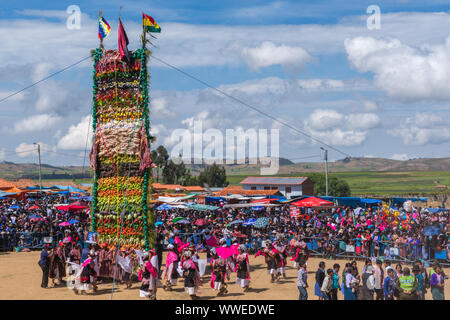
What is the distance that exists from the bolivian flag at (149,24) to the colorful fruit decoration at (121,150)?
0.90 m

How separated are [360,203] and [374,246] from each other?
73.1 feet

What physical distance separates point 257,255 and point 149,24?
34.1 feet

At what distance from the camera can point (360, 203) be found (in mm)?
45406

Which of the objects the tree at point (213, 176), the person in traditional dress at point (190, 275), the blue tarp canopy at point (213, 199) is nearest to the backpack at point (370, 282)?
the person in traditional dress at point (190, 275)

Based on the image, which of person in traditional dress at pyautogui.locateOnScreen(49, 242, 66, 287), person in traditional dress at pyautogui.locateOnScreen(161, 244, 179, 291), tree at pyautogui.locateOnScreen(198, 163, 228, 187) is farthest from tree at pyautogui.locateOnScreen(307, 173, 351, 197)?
person in traditional dress at pyautogui.locateOnScreen(49, 242, 66, 287)

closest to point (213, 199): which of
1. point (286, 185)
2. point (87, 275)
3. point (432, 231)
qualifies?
point (432, 231)

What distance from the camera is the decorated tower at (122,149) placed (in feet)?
65.4

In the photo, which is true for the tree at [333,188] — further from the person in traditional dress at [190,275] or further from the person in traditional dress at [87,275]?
the person in traditional dress at [87,275]

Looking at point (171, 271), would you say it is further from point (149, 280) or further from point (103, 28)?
point (103, 28)

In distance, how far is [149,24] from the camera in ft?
65.7

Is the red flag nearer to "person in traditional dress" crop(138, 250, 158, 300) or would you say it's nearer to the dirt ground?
"person in traditional dress" crop(138, 250, 158, 300)
